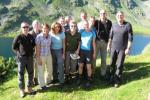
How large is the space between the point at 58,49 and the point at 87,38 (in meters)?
1.84

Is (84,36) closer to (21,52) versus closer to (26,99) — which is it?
(21,52)

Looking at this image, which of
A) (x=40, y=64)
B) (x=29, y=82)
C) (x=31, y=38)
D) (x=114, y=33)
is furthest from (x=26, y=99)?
(x=114, y=33)

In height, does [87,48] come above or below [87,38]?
below

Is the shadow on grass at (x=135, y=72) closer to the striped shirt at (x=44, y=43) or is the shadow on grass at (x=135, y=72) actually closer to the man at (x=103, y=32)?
the man at (x=103, y=32)

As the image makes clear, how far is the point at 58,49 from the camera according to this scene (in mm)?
18344

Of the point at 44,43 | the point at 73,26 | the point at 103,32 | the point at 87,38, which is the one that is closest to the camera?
the point at 73,26

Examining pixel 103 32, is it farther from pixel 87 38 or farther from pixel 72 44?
pixel 72 44

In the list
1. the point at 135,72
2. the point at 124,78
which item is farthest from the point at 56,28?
the point at 135,72

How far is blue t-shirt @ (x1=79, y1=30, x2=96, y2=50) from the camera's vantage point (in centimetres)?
1808

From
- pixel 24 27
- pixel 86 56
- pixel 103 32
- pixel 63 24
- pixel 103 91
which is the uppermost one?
pixel 24 27

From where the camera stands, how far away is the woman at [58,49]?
17.9 metres

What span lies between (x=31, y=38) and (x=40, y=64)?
1827mm

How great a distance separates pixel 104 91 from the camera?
60.5 feet

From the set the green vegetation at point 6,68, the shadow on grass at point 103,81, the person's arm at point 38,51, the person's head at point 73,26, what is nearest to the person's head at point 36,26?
the person's arm at point 38,51
